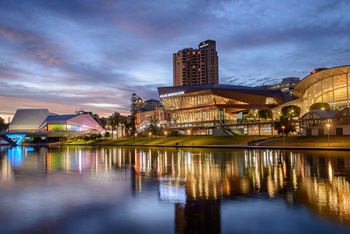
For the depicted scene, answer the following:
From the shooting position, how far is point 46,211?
47.5ft

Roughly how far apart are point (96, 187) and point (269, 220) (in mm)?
12264

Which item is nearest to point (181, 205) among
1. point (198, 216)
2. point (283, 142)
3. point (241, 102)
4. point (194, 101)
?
point (198, 216)

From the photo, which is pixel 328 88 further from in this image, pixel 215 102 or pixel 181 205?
pixel 181 205

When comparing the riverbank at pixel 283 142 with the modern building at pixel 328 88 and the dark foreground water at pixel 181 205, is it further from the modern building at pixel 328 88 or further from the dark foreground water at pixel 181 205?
the dark foreground water at pixel 181 205

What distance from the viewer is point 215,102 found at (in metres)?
134

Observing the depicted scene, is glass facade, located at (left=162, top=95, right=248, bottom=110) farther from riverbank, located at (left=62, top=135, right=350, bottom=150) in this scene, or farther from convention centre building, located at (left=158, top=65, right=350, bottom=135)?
riverbank, located at (left=62, top=135, right=350, bottom=150)

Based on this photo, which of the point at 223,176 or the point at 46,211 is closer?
the point at 46,211

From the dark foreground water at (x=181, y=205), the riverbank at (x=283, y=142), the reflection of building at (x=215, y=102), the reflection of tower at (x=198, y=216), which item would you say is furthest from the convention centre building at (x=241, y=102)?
the reflection of tower at (x=198, y=216)

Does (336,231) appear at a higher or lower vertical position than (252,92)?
lower

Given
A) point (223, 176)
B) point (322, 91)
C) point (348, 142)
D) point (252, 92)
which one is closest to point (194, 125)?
point (252, 92)

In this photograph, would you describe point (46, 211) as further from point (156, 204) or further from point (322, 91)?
point (322, 91)

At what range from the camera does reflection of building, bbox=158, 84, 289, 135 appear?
438 feet

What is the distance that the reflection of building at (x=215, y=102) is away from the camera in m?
133

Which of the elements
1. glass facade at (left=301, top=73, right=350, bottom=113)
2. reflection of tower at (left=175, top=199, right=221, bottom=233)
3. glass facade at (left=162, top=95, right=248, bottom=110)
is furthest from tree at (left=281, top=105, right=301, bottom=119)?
reflection of tower at (left=175, top=199, right=221, bottom=233)
